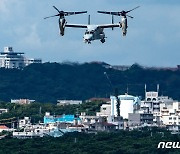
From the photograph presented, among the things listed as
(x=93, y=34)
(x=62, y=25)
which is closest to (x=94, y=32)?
(x=93, y=34)

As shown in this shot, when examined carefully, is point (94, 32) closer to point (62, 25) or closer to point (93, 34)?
point (93, 34)

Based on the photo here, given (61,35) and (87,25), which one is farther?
(87,25)

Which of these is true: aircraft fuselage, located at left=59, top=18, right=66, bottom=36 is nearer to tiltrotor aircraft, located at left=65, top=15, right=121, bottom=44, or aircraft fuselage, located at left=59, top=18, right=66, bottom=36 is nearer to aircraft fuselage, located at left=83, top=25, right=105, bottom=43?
tiltrotor aircraft, located at left=65, top=15, right=121, bottom=44

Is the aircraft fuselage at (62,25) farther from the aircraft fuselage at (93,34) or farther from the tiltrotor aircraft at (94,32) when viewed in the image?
the aircraft fuselage at (93,34)

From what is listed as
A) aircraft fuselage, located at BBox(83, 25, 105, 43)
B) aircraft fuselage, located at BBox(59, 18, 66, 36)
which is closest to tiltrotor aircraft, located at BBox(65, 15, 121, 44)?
aircraft fuselage, located at BBox(83, 25, 105, 43)

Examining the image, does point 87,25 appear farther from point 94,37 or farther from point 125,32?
point 125,32

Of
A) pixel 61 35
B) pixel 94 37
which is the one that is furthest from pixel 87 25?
pixel 61 35

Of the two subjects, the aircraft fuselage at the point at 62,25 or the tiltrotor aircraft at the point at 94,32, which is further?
the tiltrotor aircraft at the point at 94,32

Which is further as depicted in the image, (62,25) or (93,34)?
(93,34)

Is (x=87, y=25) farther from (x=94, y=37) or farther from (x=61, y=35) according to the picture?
(x=61, y=35)

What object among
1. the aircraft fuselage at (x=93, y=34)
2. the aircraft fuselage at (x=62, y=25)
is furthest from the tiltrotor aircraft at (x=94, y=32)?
the aircraft fuselage at (x=62, y=25)

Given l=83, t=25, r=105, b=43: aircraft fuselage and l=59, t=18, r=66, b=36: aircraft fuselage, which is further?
l=83, t=25, r=105, b=43: aircraft fuselage
